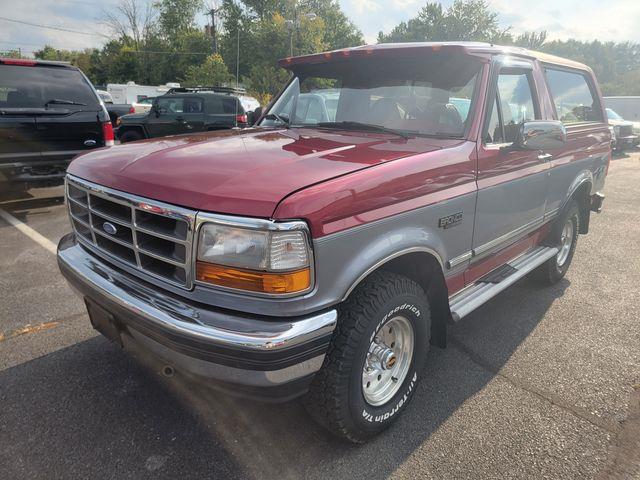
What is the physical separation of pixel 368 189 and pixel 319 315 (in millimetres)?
595

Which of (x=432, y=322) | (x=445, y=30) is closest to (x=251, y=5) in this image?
(x=445, y=30)

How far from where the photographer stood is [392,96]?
304 cm

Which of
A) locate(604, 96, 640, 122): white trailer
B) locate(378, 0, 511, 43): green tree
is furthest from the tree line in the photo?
locate(604, 96, 640, 122): white trailer

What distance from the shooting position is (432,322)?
283 centimetres

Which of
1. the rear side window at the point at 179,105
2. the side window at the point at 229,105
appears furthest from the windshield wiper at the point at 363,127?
the rear side window at the point at 179,105

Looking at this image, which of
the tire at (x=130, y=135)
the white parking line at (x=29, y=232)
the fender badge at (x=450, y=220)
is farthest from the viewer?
the tire at (x=130, y=135)

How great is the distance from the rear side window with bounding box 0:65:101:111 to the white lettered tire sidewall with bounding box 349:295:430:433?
6.10m

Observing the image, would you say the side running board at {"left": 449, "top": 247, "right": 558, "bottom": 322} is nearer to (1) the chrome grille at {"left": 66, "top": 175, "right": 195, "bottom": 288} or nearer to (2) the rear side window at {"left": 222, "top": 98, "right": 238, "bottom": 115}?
(1) the chrome grille at {"left": 66, "top": 175, "right": 195, "bottom": 288}

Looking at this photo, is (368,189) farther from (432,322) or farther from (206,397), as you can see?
(206,397)

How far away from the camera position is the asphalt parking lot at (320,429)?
87.5 inches

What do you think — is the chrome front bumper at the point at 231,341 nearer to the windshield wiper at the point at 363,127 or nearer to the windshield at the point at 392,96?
the windshield wiper at the point at 363,127

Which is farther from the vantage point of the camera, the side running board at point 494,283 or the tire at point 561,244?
the tire at point 561,244

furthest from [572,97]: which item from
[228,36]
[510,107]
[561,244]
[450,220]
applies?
[228,36]

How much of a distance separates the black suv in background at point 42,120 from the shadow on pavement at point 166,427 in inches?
166
